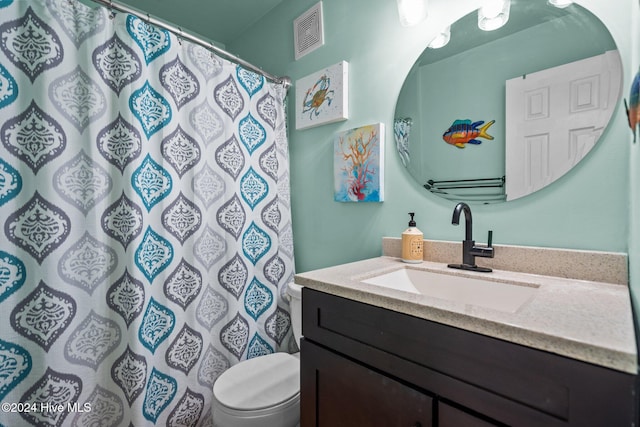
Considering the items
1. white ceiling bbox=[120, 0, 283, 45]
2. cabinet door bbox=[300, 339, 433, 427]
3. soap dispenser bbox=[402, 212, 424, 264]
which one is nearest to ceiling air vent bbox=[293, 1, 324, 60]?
white ceiling bbox=[120, 0, 283, 45]

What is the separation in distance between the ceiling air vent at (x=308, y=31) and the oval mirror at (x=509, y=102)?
67 cm

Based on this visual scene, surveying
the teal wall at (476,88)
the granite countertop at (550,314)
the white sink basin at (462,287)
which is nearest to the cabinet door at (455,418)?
the granite countertop at (550,314)

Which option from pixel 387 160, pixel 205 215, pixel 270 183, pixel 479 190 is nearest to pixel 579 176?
pixel 479 190

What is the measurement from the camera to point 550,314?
58 cm

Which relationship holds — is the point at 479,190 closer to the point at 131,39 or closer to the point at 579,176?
the point at 579,176

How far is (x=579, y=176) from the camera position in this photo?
905 millimetres

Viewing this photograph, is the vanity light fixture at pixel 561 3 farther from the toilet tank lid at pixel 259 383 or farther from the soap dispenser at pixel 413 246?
the toilet tank lid at pixel 259 383

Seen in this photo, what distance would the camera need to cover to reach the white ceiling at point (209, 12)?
1.84 meters

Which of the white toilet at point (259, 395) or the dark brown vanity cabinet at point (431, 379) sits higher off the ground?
the dark brown vanity cabinet at point (431, 379)

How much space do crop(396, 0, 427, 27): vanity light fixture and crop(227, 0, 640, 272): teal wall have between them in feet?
0.20

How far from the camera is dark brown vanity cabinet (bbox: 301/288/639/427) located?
0.47 m

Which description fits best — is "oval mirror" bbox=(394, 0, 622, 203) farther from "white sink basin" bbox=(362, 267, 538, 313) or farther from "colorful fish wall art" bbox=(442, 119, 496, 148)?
"white sink basin" bbox=(362, 267, 538, 313)

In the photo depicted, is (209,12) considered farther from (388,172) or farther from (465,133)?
(465,133)

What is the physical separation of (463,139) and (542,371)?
0.86m
